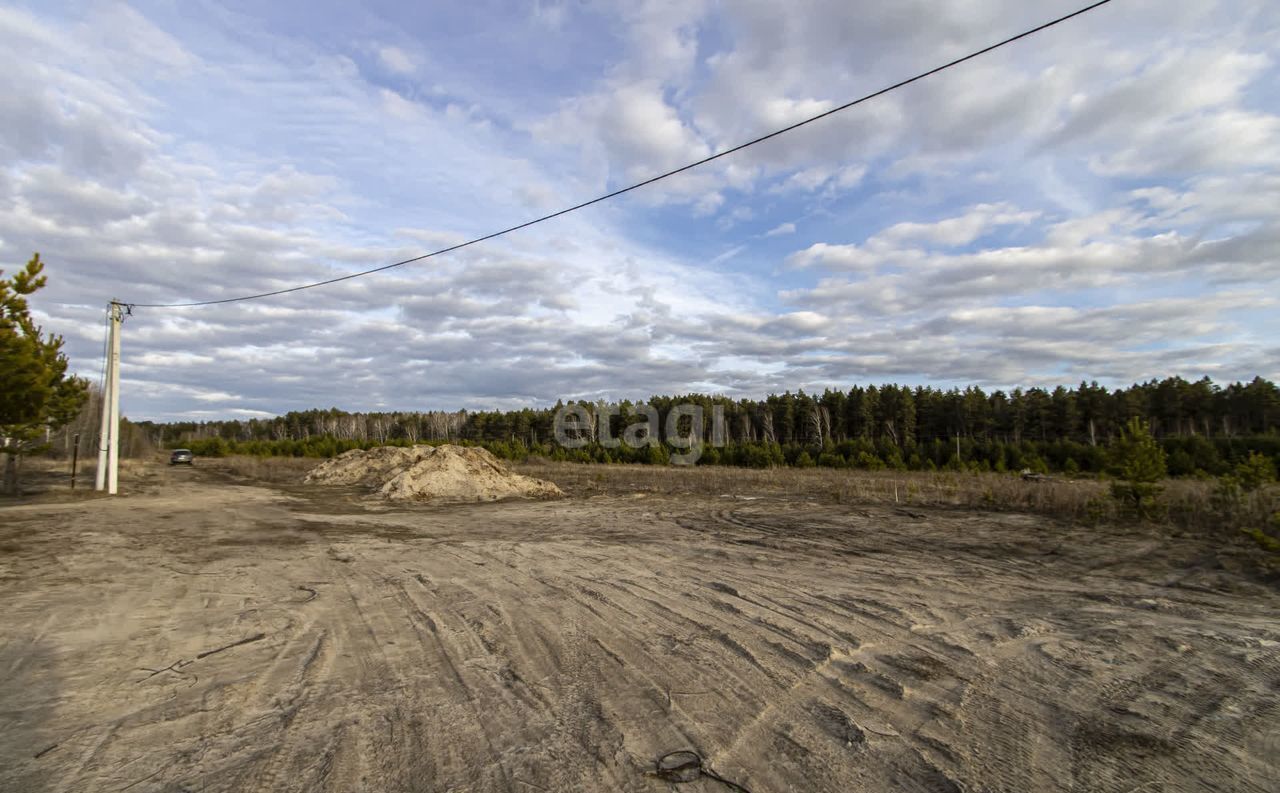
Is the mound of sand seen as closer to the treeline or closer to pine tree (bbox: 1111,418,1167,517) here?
pine tree (bbox: 1111,418,1167,517)

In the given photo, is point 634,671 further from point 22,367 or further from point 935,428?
point 935,428

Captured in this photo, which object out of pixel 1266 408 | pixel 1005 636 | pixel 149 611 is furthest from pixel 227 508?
pixel 1266 408

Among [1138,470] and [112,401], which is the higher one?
[112,401]

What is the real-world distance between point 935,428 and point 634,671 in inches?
2681

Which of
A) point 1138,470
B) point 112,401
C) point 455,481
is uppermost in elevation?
point 112,401

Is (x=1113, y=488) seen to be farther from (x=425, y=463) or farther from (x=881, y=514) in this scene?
(x=425, y=463)

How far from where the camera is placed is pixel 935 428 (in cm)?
6462

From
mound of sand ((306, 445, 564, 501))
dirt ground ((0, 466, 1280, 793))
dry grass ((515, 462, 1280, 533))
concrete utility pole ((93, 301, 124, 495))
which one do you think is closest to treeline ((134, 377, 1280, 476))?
dry grass ((515, 462, 1280, 533))

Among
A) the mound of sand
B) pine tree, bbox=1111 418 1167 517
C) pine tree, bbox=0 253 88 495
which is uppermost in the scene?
pine tree, bbox=0 253 88 495

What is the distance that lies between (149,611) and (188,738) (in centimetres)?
378

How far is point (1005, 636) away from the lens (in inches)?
214

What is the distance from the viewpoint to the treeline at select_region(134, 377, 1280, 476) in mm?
43656

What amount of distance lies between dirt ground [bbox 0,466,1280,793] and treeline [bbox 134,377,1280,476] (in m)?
32.2

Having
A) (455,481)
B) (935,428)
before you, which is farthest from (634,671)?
(935,428)
